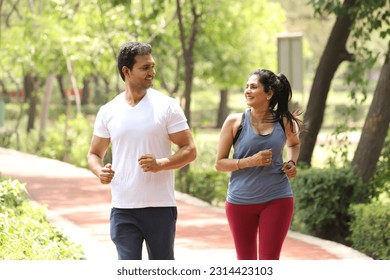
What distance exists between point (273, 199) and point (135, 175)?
1.07 metres

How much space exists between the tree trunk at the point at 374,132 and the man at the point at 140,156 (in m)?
8.18

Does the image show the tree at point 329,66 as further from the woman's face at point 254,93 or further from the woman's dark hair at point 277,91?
the woman's face at point 254,93

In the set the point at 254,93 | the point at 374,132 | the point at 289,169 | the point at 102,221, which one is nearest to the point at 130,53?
the point at 254,93

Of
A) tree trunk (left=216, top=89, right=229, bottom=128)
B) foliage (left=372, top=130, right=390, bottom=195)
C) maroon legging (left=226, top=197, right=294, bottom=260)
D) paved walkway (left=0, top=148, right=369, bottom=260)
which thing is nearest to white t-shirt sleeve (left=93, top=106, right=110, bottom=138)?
maroon legging (left=226, top=197, right=294, bottom=260)

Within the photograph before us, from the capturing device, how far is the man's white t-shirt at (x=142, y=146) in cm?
652

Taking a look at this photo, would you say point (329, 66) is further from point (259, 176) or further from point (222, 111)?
point (222, 111)

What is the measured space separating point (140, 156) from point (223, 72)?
40.6 metres

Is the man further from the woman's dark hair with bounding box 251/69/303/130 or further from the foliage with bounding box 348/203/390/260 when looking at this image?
the foliage with bounding box 348/203/390/260

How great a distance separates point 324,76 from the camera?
16.4 m

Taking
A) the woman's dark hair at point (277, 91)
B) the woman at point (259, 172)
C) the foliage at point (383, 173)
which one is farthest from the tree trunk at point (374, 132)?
the woman at point (259, 172)

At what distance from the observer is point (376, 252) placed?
12.1 m

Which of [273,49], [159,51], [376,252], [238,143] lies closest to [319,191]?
[376,252]

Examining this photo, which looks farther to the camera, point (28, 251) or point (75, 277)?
point (28, 251)

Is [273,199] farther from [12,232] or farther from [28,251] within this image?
[12,232]
